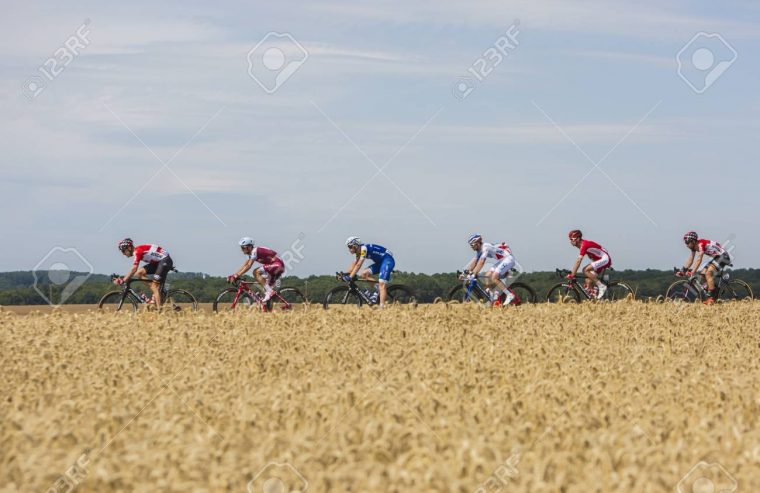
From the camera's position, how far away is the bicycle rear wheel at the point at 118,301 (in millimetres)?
24453

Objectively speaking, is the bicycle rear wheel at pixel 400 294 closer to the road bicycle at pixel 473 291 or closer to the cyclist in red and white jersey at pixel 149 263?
the road bicycle at pixel 473 291

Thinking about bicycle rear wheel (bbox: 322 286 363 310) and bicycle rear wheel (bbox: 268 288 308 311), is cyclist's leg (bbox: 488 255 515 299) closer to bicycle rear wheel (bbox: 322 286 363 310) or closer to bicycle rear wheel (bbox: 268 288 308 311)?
bicycle rear wheel (bbox: 322 286 363 310)

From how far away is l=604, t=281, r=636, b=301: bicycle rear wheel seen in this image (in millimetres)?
26562

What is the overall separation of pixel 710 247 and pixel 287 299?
440 inches

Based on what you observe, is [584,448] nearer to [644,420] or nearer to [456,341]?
[644,420]

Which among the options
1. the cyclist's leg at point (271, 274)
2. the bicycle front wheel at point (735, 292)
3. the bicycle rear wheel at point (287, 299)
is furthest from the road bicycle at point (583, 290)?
the cyclist's leg at point (271, 274)

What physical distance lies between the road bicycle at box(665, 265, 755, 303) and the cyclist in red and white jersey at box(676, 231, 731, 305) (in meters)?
0.13

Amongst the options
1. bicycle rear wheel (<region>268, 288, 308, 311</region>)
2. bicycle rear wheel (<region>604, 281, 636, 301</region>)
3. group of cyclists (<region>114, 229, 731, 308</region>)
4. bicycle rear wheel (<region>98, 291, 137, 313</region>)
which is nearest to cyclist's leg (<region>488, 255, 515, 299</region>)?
group of cyclists (<region>114, 229, 731, 308</region>)

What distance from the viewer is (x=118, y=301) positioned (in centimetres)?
2467

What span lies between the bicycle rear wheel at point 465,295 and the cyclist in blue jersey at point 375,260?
1.80 metres

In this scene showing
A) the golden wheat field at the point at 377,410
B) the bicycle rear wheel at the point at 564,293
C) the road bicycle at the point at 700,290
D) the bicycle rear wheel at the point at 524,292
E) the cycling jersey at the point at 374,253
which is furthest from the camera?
the road bicycle at the point at 700,290

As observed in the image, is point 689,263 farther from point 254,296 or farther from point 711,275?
point 254,296

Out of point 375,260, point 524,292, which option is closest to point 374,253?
point 375,260

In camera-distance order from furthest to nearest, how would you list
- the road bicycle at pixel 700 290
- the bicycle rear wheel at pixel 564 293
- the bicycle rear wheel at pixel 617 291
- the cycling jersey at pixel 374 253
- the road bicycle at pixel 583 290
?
1. the road bicycle at pixel 700 290
2. the bicycle rear wheel at pixel 617 291
3. the road bicycle at pixel 583 290
4. the bicycle rear wheel at pixel 564 293
5. the cycling jersey at pixel 374 253
